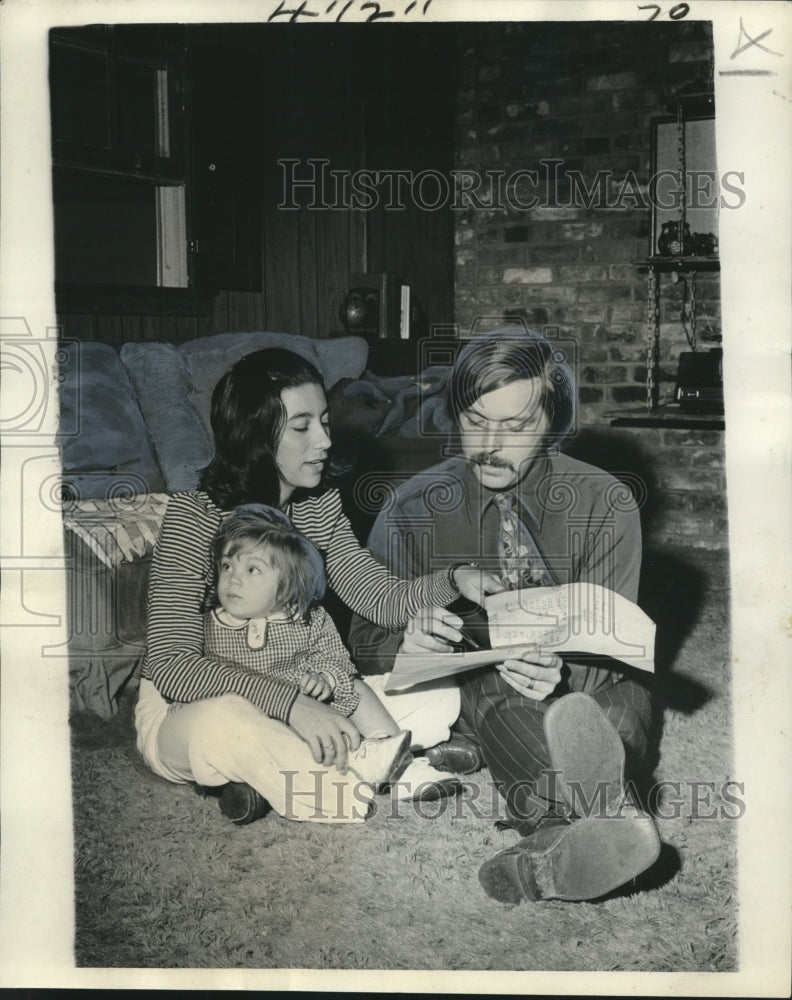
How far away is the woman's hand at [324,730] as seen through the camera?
1.68 meters

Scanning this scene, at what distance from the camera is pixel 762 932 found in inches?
65.3

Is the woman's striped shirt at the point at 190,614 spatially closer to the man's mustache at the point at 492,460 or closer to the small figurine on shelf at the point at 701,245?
the man's mustache at the point at 492,460

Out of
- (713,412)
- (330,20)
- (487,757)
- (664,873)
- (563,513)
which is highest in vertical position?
(330,20)

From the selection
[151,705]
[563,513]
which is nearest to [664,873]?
[563,513]

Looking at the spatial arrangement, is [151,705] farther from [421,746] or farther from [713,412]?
[713,412]

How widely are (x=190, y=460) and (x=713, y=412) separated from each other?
1.93 meters

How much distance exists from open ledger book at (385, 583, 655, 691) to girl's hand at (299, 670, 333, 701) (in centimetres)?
10

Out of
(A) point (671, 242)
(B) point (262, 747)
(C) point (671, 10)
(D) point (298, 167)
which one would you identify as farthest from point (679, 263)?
(B) point (262, 747)

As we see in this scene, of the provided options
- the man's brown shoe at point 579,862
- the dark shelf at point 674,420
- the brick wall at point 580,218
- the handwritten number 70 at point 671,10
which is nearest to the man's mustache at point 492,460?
the man's brown shoe at point 579,862

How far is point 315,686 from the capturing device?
67.7 inches

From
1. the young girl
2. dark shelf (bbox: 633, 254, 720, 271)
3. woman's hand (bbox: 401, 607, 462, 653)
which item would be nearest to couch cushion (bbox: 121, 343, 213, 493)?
the young girl

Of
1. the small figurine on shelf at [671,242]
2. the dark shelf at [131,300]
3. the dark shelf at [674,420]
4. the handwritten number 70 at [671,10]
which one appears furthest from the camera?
the small figurine on shelf at [671,242]

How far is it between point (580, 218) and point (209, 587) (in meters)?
2.29

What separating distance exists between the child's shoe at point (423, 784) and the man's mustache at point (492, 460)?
53cm
